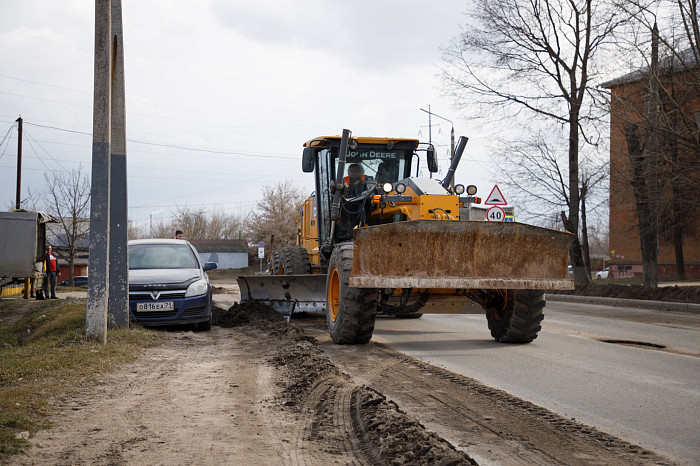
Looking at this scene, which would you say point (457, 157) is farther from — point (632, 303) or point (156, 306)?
point (632, 303)

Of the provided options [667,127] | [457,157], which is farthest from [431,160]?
[667,127]

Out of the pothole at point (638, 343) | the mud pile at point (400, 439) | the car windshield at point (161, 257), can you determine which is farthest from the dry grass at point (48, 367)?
the pothole at point (638, 343)

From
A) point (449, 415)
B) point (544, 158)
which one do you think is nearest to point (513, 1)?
point (544, 158)

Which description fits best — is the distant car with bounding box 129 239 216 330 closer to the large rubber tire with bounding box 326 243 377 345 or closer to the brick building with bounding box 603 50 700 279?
the large rubber tire with bounding box 326 243 377 345

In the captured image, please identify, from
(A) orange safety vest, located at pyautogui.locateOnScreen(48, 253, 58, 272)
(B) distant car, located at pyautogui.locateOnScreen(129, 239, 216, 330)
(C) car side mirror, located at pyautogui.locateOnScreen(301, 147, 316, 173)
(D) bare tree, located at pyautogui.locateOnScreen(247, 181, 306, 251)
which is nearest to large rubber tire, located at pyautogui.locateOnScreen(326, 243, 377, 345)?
(B) distant car, located at pyautogui.locateOnScreen(129, 239, 216, 330)

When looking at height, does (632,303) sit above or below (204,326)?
below

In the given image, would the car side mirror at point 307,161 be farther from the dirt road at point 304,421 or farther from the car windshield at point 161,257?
the dirt road at point 304,421

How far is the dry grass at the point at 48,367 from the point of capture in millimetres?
4355

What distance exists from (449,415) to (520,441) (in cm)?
72

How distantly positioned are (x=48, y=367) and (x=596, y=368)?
5698 mm

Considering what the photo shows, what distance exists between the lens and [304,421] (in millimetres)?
4602

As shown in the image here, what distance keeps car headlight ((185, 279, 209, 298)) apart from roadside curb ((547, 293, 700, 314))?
12.3 metres

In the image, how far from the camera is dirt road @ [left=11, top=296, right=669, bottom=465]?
12.5 feet

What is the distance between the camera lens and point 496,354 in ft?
26.8
